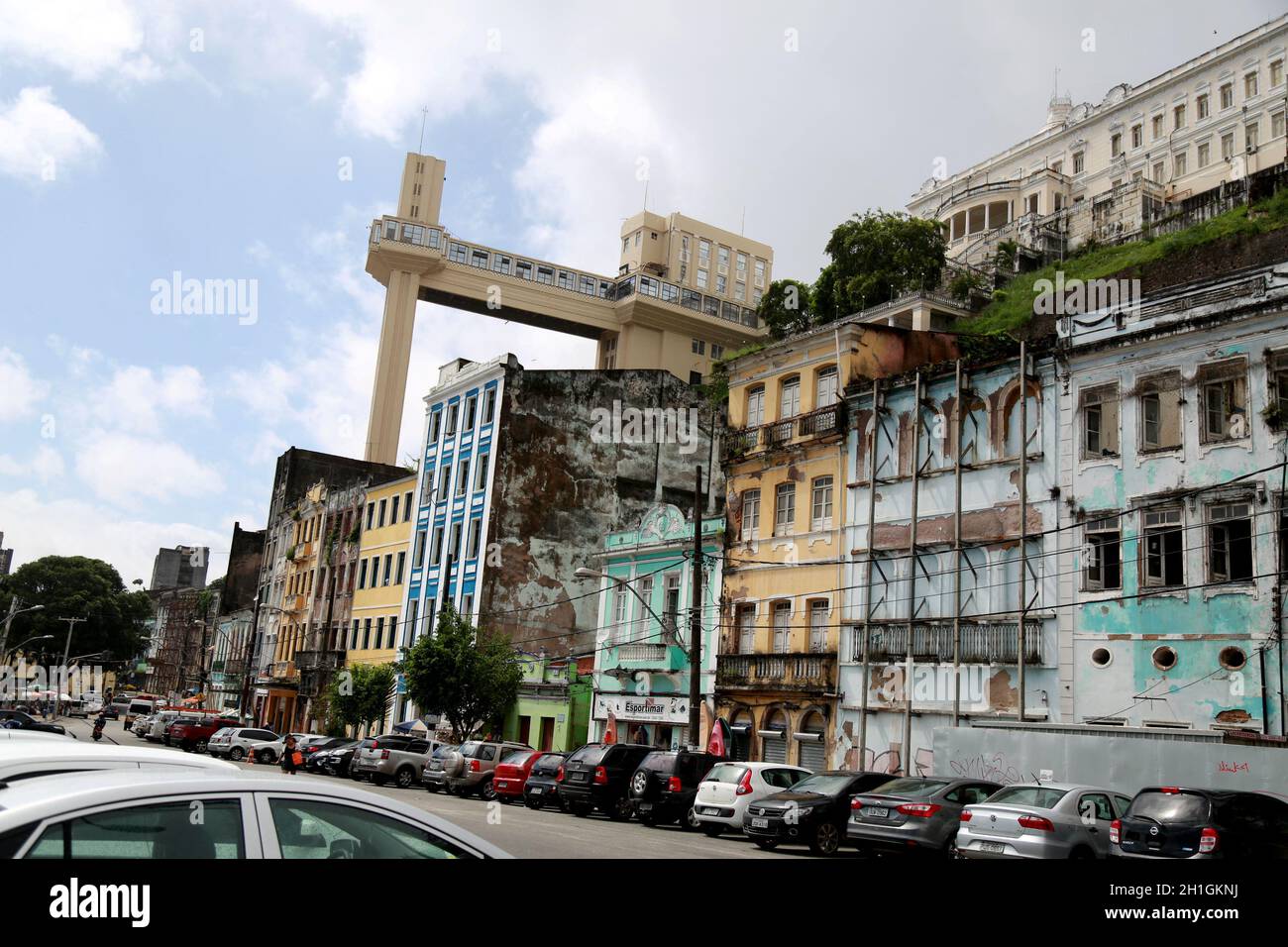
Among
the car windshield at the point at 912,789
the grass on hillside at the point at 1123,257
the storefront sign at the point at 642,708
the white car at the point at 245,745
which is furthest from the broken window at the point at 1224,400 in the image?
the white car at the point at 245,745

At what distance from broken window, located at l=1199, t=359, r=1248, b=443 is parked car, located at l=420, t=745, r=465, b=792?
2115cm

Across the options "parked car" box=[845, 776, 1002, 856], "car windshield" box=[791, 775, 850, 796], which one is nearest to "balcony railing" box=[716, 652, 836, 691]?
"car windshield" box=[791, 775, 850, 796]

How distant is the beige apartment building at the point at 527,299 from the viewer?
9794 centimetres

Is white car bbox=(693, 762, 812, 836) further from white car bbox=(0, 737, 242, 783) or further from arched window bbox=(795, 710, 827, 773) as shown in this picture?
white car bbox=(0, 737, 242, 783)

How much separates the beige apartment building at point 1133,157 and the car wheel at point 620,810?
50766mm

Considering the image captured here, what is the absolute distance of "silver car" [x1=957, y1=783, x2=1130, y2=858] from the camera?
1583cm

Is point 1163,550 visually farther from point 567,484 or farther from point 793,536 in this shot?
point 567,484

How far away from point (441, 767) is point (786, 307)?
40143mm

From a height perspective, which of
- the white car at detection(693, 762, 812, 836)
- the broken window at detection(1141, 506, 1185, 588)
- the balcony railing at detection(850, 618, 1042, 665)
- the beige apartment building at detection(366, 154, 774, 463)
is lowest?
the white car at detection(693, 762, 812, 836)

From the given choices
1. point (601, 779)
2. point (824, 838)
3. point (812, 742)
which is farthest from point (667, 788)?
point (812, 742)

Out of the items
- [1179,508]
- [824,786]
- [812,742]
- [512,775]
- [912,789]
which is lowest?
[512,775]

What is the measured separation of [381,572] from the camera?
6247cm
